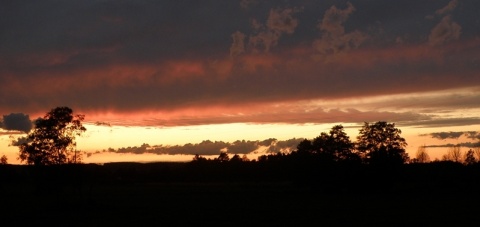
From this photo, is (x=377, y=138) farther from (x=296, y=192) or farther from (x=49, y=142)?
(x=49, y=142)

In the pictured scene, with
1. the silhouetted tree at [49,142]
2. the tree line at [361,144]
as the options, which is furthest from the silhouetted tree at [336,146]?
the silhouetted tree at [49,142]

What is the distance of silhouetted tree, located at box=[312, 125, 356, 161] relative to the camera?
368 ft

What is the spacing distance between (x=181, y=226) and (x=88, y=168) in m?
36.5

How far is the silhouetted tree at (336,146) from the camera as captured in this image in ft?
368

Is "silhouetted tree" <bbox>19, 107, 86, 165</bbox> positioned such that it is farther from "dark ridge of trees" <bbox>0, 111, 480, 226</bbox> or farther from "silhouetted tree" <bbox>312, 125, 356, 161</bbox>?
"silhouetted tree" <bbox>312, 125, 356, 161</bbox>

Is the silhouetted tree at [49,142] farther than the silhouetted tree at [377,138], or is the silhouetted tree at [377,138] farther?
the silhouetted tree at [377,138]

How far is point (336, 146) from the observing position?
115 m

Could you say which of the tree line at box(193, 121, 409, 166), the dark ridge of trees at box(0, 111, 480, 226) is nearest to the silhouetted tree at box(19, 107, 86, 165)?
the dark ridge of trees at box(0, 111, 480, 226)

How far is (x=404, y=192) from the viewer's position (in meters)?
96.2

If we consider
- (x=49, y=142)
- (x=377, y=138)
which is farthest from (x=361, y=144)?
(x=49, y=142)

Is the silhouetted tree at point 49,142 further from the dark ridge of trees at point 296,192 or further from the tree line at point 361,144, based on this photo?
the tree line at point 361,144

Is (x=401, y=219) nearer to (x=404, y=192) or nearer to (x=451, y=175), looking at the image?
(x=404, y=192)

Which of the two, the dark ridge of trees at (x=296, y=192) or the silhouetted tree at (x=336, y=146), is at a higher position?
the silhouetted tree at (x=336, y=146)

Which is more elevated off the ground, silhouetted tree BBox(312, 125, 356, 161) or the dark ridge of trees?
silhouetted tree BBox(312, 125, 356, 161)
